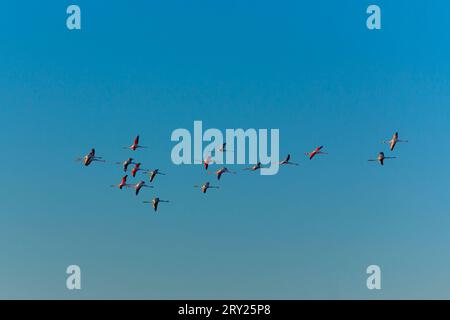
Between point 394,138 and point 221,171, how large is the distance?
1360 centimetres

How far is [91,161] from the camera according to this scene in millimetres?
106188

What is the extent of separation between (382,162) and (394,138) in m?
2.07
